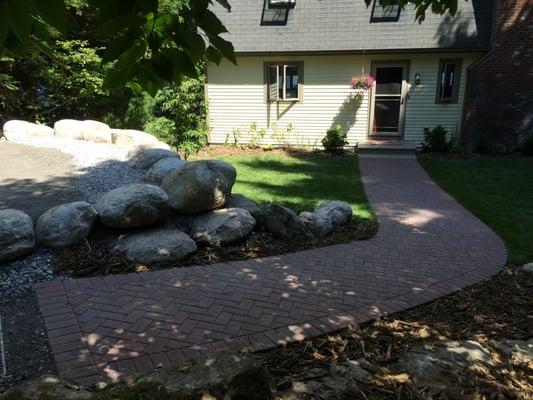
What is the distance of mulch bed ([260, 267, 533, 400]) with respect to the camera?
2459 mm

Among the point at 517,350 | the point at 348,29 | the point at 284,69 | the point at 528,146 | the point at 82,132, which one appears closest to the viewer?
the point at 517,350

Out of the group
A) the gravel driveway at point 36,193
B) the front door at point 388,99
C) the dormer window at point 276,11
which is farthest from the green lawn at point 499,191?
the dormer window at point 276,11

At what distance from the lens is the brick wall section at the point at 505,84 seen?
1267cm

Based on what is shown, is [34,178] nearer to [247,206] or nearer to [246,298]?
[247,206]

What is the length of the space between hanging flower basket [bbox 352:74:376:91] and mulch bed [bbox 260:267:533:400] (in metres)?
9.85

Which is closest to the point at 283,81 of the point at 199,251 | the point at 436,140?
the point at 436,140

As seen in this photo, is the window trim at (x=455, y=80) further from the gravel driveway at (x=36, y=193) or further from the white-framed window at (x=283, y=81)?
the gravel driveway at (x=36, y=193)

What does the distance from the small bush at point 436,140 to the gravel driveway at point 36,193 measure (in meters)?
9.37

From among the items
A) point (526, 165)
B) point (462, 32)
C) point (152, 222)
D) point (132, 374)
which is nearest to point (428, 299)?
point (132, 374)

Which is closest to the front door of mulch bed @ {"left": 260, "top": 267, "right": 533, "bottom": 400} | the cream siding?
the cream siding

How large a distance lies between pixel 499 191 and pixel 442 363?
7.23 m

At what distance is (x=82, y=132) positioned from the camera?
10.5 m

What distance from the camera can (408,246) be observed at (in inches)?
219

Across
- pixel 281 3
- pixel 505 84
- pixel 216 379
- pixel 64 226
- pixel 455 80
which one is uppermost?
pixel 281 3
